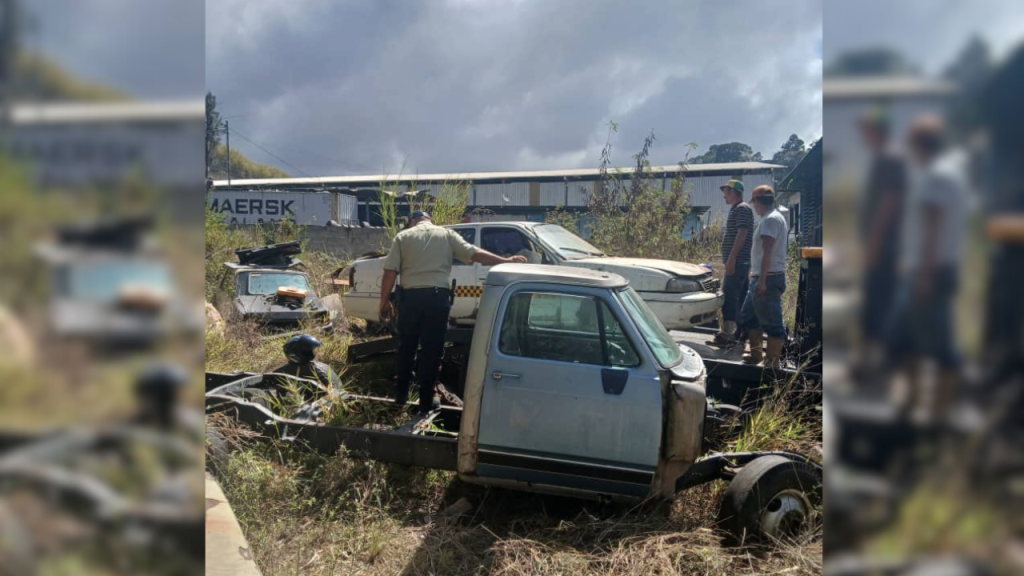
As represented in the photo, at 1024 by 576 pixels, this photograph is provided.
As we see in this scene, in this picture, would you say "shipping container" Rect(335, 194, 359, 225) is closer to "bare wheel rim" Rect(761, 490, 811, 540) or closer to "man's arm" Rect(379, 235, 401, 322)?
"man's arm" Rect(379, 235, 401, 322)

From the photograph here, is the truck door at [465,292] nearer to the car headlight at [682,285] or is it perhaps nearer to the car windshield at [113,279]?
the car headlight at [682,285]

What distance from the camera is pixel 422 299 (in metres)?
4.69

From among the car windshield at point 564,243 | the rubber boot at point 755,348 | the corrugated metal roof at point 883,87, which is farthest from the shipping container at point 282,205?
the corrugated metal roof at point 883,87

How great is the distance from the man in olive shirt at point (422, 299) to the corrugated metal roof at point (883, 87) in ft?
12.9

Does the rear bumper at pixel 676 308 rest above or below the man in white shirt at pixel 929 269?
below

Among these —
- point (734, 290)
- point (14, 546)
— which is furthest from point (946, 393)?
point (734, 290)

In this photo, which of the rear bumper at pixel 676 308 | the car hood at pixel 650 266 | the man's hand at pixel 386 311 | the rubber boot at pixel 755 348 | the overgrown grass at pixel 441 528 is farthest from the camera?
the car hood at pixel 650 266

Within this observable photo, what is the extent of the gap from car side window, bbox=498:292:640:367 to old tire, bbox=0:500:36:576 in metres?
3.00

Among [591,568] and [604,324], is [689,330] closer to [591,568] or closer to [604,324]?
[604,324]

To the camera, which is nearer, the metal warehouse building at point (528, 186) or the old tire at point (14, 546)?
the old tire at point (14, 546)

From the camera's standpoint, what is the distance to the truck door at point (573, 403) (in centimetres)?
358

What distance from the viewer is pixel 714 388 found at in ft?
16.6

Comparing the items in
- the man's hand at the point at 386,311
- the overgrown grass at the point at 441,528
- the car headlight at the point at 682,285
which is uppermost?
the car headlight at the point at 682,285

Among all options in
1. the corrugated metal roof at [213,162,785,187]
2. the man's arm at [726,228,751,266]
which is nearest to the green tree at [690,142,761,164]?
the corrugated metal roof at [213,162,785,187]
